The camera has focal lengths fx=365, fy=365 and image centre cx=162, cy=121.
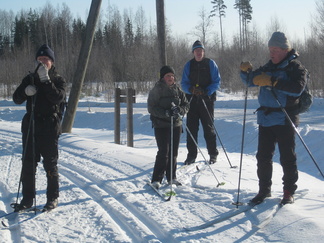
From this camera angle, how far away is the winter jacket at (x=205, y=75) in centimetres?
703

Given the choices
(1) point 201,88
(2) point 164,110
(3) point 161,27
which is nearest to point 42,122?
(2) point 164,110

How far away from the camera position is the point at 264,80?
14.4 feet

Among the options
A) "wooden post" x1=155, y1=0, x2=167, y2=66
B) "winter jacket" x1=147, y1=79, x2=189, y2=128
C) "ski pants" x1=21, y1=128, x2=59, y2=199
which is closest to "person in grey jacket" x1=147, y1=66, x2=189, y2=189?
"winter jacket" x1=147, y1=79, x2=189, y2=128

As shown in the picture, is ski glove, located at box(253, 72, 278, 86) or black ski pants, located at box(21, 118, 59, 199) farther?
black ski pants, located at box(21, 118, 59, 199)

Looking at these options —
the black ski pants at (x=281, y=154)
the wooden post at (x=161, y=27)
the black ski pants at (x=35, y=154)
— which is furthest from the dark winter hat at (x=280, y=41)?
the wooden post at (x=161, y=27)

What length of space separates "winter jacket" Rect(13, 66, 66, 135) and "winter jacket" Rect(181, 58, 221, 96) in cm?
305

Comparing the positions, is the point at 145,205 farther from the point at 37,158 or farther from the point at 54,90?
the point at 54,90

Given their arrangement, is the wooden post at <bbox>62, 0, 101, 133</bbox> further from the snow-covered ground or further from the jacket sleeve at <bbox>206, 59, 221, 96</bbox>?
the jacket sleeve at <bbox>206, 59, 221, 96</bbox>

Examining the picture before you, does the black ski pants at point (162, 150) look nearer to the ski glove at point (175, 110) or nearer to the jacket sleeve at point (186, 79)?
the ski glove at point (175, 110)

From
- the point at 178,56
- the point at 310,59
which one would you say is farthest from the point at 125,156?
the point at 178,56

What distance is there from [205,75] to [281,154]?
2878 millimetres

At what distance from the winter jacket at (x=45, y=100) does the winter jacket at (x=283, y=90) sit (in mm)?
2538

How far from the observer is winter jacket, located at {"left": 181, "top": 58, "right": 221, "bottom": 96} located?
7031 millimetres

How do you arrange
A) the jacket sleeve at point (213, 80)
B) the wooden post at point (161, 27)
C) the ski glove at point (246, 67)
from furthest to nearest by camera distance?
the wooden post at point (161, 27)
the jacket sleeve at point (213, 80)
the ski glove at point (246, 67)
